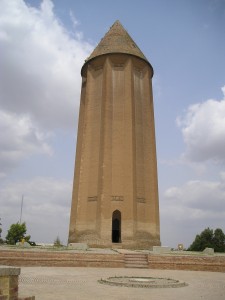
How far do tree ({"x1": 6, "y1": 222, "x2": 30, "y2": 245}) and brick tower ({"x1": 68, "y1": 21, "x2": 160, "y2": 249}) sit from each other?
442 inches

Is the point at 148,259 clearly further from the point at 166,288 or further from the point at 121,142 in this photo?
the point at 121,142

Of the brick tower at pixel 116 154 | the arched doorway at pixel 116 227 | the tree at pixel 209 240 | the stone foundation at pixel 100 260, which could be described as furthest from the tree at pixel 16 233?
the stone foundation at pixel 100 260

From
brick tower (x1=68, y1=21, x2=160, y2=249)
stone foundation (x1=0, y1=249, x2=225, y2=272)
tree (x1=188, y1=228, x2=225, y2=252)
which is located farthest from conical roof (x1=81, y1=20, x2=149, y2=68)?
tree (x1=188, y1=228, x2=225, y2=252)

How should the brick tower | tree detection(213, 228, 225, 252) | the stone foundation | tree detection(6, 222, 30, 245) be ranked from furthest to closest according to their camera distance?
tree detection(213, 228, 225, 252)
tree detection(6, 222, 30, 245)
the brick tower
the stone foundation

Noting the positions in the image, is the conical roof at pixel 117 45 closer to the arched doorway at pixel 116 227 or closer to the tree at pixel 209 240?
the arched doorway at pixel 116 227

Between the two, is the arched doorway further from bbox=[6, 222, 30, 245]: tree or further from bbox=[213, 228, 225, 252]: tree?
bbox=[213, 228, 225, 252]: tree

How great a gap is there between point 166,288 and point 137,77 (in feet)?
66.1

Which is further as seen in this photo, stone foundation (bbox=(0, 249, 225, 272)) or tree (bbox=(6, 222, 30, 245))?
tree (bbox=(6, 222, 30, 245))

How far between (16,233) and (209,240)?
19.9 meters

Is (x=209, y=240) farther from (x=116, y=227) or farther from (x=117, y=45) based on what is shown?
(x=117, y=45)

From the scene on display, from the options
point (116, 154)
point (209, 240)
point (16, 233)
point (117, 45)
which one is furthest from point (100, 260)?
point (209, 240)

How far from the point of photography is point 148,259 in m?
13.0

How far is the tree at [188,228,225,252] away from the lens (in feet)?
111

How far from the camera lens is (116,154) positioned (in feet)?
73.2
